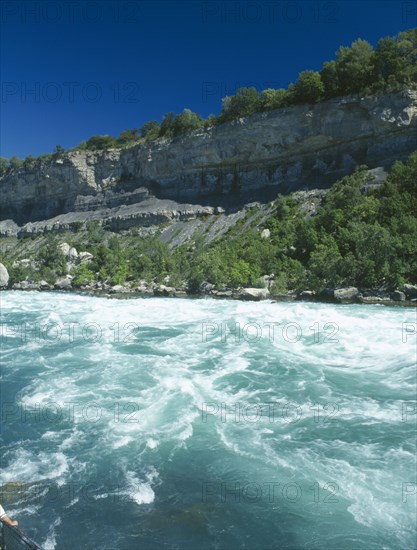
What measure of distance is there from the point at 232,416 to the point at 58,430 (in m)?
4.35

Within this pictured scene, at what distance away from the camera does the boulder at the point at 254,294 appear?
1179 inches

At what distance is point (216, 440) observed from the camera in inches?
352

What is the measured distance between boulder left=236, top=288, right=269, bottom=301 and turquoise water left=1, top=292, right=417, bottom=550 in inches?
472

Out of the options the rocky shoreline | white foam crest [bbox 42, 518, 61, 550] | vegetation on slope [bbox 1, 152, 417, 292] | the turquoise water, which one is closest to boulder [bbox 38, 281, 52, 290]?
the rocky shoreline

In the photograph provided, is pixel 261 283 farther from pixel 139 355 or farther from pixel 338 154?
pixel 338 154

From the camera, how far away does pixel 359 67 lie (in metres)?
49.6

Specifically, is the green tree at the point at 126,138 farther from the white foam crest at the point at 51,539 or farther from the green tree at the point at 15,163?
the white foam crest at the point at 51,539

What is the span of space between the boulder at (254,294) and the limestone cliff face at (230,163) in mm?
26878

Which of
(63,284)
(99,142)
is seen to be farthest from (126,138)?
(63,284)

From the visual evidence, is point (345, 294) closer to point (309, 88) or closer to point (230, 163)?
point (309, 88)

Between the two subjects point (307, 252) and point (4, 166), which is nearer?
point (307, 252)

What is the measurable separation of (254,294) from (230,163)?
36147 mm

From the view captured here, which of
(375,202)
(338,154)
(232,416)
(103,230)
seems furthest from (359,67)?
(232,416)

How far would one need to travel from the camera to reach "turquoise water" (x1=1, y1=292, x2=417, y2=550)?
6.30 meters
